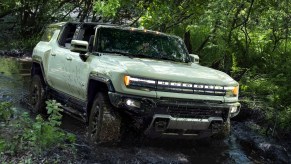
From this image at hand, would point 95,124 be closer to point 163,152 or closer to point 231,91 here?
point 163,152

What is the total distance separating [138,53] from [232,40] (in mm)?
5661

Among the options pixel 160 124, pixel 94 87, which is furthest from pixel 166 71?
pixel 94 87

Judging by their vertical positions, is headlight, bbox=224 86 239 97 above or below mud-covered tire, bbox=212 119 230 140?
above

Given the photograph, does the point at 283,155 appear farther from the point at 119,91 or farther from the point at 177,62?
the point at 119,91

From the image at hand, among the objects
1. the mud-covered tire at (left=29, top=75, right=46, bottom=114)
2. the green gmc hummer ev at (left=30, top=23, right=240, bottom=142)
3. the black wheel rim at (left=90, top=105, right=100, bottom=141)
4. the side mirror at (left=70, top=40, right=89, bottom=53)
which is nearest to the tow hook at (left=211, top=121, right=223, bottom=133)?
the green gmc hummer ev at (left=30, top=23, right=240, bottom=142)

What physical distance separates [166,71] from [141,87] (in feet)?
1.48

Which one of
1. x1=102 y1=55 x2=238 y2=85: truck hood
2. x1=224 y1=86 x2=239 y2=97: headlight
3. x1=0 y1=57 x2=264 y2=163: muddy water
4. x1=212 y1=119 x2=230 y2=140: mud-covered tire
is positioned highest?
x1=102 y1=55 x2=238 y2=85: truck hood

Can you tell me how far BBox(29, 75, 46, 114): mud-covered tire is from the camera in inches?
342

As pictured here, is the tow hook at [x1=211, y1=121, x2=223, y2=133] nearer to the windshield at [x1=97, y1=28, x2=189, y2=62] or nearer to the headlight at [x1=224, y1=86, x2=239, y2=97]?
the headlight at [x1=224, y1=86, x2=239, y2=97]

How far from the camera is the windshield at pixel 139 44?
7012mm

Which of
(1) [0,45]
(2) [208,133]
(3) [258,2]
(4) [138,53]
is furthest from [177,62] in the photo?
(1) [0,45]

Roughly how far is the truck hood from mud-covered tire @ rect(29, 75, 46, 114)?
2640 mm

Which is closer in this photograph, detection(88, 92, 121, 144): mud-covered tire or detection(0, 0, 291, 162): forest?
detection(88, 92, 121, 144): mud-covered tire

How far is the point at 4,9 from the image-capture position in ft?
68.8
